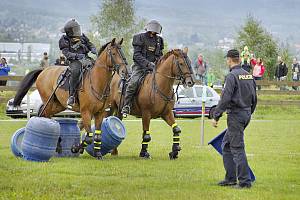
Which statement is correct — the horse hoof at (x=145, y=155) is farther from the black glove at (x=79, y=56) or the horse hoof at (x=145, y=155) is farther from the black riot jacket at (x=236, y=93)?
the black riot jacket at (x=236, y=93)

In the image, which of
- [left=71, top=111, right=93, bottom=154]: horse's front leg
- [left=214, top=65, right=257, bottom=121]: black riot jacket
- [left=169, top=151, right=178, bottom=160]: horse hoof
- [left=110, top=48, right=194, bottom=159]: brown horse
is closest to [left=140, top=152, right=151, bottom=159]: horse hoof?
[left=110, top=48, right=194, bottom=159]: brown horse

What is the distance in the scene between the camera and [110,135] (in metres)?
16.7

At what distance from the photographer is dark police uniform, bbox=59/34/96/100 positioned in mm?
16844

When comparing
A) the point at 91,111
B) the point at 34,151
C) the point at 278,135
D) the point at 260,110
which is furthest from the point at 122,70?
the point at 260,110

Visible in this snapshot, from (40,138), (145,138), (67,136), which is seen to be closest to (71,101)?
(67,136)

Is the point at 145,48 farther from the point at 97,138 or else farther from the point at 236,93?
the point at 236,93

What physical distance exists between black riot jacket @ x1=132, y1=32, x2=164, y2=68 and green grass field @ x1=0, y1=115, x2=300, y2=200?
6.87ft

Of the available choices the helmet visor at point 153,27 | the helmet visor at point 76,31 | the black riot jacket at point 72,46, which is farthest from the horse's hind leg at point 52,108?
the helmet visor at point 153,27

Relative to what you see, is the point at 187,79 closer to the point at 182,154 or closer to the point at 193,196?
the point at 182,154

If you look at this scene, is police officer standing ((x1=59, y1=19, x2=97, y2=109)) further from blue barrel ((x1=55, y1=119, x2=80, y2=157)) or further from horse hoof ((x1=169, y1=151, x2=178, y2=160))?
horse hoof ((x1=169, y1=151, x2=178, y2=160))

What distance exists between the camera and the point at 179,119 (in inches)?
1339

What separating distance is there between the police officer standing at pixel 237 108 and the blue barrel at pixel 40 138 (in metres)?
3.98

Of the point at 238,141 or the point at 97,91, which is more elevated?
the point at 97,91

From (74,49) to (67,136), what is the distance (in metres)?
1.92
